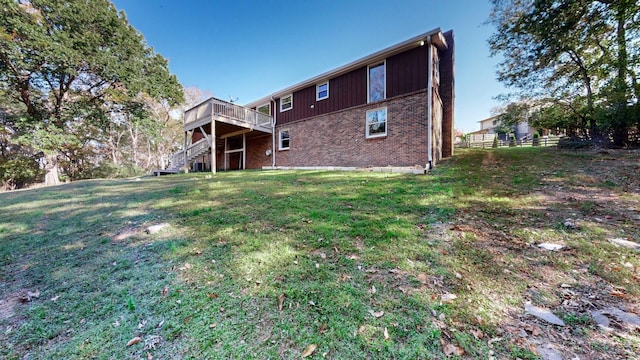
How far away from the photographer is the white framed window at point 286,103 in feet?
48.7

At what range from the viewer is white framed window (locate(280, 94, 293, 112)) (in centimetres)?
1485

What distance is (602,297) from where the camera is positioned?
88.6 inches

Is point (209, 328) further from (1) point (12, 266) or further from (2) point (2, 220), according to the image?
(2) point (2, 220)

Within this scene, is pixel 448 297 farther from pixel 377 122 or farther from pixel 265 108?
pixel 265 108

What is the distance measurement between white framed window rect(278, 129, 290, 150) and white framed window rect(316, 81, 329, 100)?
3.10 metres

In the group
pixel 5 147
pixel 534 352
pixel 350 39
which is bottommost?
pixel 534 352

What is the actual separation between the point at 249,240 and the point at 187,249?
0.87 m

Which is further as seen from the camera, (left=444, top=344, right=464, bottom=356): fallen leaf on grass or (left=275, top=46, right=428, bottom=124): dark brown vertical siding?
(left=275, top=46, right=428, bottom=124): dark brown vertical siding

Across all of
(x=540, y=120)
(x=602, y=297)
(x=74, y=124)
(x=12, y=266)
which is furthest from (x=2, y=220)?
(x=540, y=120)

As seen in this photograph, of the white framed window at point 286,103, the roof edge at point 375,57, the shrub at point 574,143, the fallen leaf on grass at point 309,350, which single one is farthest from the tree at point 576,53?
the fallen leaf on grass at point 309,350

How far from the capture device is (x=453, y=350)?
1.78 metres

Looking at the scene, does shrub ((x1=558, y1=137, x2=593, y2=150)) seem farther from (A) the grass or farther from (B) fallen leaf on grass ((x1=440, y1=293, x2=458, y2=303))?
(B) fallen leaf on grass ((x1=440, y1=293, x2=458, y2=303))

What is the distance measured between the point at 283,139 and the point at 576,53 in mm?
16006

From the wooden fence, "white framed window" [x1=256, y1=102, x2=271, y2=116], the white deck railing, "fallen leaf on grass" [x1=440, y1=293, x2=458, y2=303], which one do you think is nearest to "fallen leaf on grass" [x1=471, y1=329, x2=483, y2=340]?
"fallen leaf on grass" [x1=440, y1=293, x2=458, y2=303]
